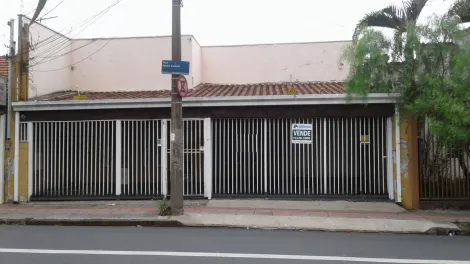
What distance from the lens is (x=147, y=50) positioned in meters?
15.3

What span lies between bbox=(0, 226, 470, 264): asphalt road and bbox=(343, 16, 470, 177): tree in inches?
96.5

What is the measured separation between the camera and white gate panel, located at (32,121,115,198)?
1202 centimetres

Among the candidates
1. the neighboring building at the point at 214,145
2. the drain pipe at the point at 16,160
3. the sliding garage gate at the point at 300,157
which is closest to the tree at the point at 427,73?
the neighboring building at the point at 214,145

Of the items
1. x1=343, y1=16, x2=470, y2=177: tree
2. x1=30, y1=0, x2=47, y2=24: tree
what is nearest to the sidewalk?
x1=343, y1=16, x2=470, y2=177: tree

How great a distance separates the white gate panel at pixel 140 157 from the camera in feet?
39.1

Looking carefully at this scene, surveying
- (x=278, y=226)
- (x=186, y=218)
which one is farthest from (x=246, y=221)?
(x=186, y=218)

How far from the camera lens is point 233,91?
13.5 meters

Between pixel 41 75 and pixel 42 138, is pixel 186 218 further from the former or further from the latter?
pixel 41 75

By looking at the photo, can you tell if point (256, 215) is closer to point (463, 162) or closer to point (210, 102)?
point (210, 102)

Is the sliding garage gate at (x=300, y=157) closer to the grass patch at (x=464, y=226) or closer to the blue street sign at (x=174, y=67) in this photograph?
the grass patch at (x=464, y=226)

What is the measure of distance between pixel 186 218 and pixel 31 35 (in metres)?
7.55

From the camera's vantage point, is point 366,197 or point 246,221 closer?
point 246,221

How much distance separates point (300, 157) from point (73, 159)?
6605 mm

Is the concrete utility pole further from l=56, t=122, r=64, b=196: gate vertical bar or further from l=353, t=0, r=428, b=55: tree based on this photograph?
l=353, t=0, r=428, b=55: tree
